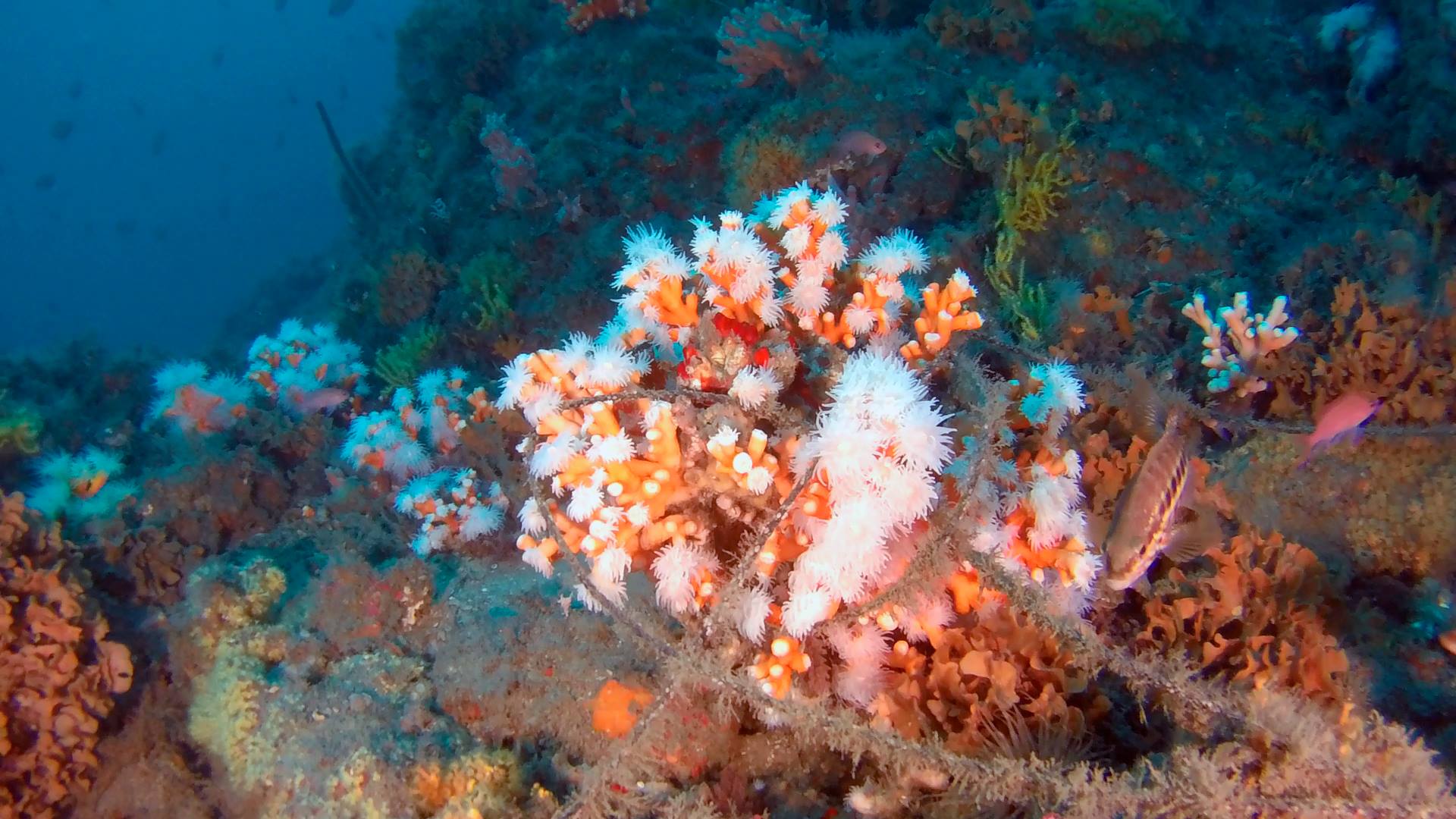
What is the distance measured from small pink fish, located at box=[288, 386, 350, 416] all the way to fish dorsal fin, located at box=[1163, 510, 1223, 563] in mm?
7110

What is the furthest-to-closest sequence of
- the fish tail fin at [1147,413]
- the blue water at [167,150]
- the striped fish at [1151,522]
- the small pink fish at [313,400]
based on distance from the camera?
the blue water at [167,150]
the small pink fish at [313,400]
the fish tail fin at [1147,413]
the striped fish at [1151,522]

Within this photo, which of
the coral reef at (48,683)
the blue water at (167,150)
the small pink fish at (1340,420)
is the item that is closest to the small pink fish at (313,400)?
the coral reef at (48,683)

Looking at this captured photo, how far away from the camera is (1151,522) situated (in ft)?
8.11

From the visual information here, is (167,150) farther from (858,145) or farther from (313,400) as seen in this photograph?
(858,145)

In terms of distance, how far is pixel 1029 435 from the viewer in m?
3.07

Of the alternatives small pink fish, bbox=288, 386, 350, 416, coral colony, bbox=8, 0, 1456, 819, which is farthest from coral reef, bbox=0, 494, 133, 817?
small pink fish, bbox=288, 386, 350, 416

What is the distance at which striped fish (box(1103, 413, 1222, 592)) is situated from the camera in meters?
2.47

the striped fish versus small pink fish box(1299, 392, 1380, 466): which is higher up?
the striped fish

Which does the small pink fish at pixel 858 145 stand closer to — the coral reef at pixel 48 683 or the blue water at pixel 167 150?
the coral reef at pixel 48 683

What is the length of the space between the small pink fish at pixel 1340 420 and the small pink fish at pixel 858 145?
3822mm

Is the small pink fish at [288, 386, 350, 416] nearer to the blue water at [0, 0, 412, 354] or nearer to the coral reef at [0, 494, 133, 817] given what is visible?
the coral reef at [0, 494, 133, 817]

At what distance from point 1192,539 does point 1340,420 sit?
1441 mm

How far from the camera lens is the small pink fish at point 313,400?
7.02 m

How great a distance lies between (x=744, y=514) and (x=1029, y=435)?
1.29 m
